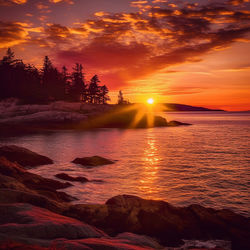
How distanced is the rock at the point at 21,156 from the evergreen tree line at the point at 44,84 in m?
52.9

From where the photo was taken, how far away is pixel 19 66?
7488 centimetres

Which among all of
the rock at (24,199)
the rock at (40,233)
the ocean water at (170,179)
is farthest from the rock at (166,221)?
the ocean water at (170,179)

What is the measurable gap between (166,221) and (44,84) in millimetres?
80804

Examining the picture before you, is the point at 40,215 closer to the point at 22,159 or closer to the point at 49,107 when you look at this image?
the point at 22,159

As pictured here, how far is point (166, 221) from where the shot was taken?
9.09 m

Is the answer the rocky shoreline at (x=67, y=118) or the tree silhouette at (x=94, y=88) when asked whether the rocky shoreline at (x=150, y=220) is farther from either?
the tree silhouette at (x=94, y=88)

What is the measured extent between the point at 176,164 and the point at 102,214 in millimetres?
14817

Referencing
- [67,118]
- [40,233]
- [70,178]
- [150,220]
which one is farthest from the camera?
[67,118]

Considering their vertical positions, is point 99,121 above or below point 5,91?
below

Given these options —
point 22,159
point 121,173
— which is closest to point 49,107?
point 22,159

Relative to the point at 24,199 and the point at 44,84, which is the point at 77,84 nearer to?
the point at 44,84

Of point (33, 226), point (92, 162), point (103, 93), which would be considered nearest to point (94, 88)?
point (103, 93)

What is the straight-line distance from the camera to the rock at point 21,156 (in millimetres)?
19173

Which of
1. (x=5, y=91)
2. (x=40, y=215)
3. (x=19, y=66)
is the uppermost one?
(x=19, y=66)
